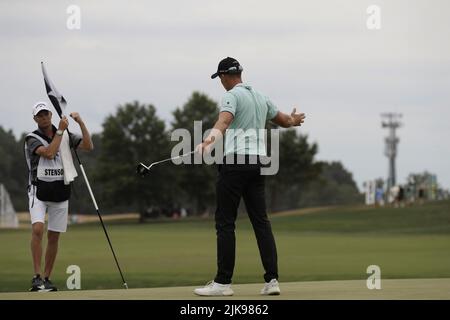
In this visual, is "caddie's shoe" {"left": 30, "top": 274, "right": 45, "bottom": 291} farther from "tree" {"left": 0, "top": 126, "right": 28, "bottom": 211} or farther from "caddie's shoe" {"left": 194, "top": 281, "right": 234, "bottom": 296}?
"tree" {"left": 0, "top": 126, "right": 28, "bottom": 211}

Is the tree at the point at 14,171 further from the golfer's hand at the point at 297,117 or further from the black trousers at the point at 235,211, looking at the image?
the black trousers at the point at 235,211

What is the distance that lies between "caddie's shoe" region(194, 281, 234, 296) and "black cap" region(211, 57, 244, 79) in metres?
2.25

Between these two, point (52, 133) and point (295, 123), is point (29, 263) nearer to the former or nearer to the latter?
point (52, 133)

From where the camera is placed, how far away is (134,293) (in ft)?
36.4

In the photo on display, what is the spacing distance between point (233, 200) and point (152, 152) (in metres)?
92.0

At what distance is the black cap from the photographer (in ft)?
37.1

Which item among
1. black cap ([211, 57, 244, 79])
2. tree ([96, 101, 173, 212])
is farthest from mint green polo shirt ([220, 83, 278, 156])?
tree ([96, 101, 173, 212])

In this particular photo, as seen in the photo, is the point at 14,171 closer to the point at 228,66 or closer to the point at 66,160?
the point at 66,160

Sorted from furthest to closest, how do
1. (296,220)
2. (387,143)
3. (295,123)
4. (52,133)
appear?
(387,143) → (296,220) → (52,133) → (295,123)

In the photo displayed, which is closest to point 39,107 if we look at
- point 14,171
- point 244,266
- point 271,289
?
point 271,289

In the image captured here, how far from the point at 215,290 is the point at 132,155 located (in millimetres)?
94295

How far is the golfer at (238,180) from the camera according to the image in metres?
11.2

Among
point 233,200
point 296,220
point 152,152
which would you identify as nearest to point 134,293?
point 233,200
